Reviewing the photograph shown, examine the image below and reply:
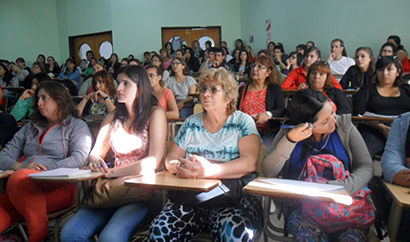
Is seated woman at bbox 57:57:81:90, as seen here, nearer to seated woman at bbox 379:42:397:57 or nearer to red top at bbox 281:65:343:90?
red top at bbox 281:65:343:90

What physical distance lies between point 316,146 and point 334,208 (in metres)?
0.39

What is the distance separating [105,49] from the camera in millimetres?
11219

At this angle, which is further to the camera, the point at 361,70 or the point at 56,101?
the point at 361,70

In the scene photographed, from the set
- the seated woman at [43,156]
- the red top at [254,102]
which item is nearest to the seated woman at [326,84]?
the red top at [254,102]

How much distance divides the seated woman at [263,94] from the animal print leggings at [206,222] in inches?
51.6

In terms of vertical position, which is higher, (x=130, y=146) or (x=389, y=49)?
(x=389, y=49)

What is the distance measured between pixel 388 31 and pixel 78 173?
5.59 metres

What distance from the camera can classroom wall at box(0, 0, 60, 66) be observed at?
11.2 m

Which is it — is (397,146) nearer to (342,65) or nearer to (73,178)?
(73,178)

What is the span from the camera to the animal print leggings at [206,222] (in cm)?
147

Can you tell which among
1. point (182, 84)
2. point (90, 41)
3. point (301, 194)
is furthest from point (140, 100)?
point (90, 41)

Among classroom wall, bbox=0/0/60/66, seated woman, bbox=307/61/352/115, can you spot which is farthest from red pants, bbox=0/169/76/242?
classroom wall, bbox=0/0/60/66

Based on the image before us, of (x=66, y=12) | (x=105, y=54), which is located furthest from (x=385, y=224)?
(x=66, y=12)

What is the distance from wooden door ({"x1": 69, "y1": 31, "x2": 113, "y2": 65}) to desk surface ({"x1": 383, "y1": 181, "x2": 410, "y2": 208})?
10.8m
